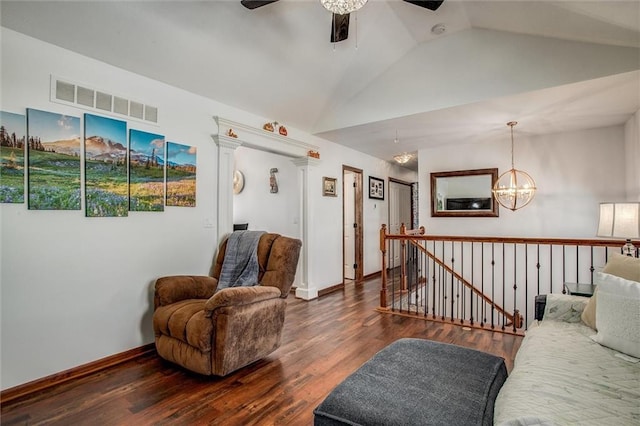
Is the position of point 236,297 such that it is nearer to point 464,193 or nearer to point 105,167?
point 105,167

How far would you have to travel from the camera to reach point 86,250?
2.49 m

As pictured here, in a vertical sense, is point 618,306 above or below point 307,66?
below

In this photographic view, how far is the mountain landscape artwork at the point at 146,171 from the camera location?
110 inches

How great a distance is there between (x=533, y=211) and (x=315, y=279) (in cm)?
347

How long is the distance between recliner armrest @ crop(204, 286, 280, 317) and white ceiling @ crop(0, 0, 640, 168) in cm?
208

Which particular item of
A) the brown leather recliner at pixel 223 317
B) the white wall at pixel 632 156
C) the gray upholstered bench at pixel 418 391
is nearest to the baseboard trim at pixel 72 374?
the brown leather recliner at pixel 223 317

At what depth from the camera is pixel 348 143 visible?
5.39 m

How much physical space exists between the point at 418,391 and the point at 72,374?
252 centimetres

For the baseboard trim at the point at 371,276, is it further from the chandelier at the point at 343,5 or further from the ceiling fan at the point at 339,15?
the chandelier at the point at 343,5

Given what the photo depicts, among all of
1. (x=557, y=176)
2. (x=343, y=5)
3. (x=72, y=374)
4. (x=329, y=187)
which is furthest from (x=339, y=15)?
(x=557, y=176)

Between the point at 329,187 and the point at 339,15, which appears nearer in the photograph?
the point at 339,15

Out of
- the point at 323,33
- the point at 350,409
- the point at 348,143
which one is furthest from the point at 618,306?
the point at 348,143

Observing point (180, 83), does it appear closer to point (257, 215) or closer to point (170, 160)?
point (170, 160)

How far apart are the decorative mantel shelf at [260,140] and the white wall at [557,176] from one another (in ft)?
9.08
